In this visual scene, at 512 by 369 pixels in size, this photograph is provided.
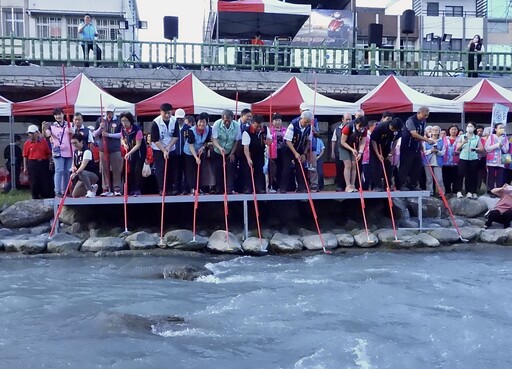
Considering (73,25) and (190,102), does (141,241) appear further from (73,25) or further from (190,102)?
(73,25)

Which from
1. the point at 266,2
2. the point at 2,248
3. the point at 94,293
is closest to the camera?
the point at 94,293

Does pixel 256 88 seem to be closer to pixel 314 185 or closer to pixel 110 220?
pixel 314 185

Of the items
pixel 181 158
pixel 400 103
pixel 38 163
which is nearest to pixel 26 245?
pixel 38 163

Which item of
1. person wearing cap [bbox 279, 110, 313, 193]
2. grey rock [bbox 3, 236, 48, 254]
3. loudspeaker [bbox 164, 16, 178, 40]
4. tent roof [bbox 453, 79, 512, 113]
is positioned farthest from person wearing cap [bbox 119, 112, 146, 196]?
loudspeaker [bbox 164, 16, 178, 40]

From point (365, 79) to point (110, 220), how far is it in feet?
32.0

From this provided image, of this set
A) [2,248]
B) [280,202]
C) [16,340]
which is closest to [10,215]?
[2,248]

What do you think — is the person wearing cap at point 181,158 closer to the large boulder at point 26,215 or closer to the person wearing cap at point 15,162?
the large boulder at point 26,215

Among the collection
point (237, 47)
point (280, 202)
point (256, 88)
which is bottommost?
point (280, 202)

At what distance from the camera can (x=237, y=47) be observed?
64.5ft

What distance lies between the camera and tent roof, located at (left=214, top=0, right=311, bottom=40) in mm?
21453

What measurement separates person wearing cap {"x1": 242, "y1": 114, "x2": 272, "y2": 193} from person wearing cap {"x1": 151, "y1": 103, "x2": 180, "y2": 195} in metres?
1.28

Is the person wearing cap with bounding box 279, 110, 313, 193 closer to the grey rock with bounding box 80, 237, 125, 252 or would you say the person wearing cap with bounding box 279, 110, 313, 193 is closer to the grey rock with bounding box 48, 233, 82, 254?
the grey rock with bounding box 80, 237, 125, 252

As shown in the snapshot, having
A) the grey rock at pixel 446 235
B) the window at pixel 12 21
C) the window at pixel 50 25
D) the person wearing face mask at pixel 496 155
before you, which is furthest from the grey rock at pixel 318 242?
the window at pixel 12 21

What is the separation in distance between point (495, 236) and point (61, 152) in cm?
813
